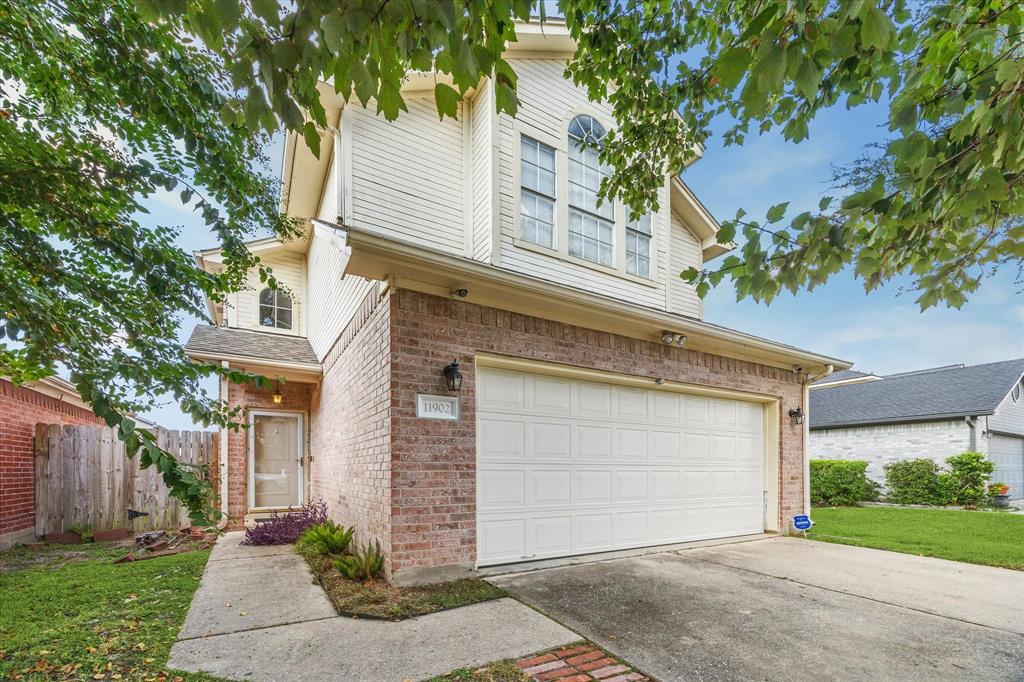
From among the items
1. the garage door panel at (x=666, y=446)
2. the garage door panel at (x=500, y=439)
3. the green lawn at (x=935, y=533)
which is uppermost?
the garage door panel at (x=500, y=439)

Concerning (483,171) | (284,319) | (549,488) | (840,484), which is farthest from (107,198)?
(840,484)

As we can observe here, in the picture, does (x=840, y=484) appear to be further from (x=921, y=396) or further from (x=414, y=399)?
(x=414, y=399)

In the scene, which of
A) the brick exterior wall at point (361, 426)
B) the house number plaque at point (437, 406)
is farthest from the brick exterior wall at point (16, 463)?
the house number plaque at point (437, 406)

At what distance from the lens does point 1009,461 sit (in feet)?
55.7

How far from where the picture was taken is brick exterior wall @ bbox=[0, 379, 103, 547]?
7.31 metres

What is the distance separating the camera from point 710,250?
996cm

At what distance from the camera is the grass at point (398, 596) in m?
4.04

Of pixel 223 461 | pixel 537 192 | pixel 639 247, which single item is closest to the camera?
pixel 537 192

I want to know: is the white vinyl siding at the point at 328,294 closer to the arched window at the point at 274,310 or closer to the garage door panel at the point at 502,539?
the arched window at the point at 274,310

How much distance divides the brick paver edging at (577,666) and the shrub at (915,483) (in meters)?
17.0

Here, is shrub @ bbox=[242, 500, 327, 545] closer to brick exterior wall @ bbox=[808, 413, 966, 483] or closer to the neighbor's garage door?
brick exterior wall @ bbox=[808, 413, 966, 483]

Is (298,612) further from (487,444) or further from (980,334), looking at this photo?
(980,334)

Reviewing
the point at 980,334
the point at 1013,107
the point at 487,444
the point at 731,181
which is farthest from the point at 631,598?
the point at 980,334

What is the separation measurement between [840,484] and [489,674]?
15.9 meters
